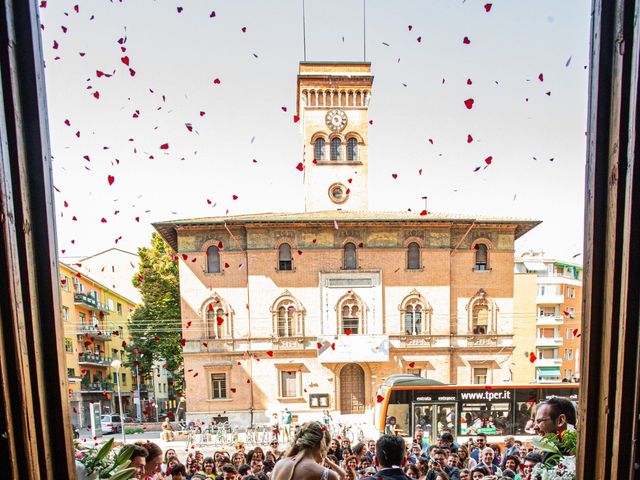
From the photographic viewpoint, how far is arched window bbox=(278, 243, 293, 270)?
26.1 meters

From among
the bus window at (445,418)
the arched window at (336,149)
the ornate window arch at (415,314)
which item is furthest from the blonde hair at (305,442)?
the arched window at (336,149)

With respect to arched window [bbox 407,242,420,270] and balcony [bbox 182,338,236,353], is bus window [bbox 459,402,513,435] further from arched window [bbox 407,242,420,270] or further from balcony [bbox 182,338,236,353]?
balcony [bbox 182,338,236,353]

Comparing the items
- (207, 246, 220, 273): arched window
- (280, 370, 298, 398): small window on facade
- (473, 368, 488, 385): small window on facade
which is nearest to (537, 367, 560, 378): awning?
(473, 368, 488, 385): small window on facade

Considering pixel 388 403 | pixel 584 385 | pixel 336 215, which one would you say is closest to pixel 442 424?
pixel 388 403

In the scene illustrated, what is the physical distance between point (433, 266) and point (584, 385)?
981 inches

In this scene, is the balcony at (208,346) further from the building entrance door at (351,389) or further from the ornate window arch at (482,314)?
the ornate window arch at (482,314)

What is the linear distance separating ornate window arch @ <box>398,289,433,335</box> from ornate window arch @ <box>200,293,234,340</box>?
8.84 meters

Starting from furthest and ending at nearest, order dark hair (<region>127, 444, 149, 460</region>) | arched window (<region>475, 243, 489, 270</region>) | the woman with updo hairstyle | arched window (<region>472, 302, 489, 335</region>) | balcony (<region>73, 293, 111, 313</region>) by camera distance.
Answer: balcony (<region>73, 293, 111, 313</region>)
arched window (<region>475, 243, 489, 270</region>)
arched window (<region>472, 302, 489, 335</region>)
dark hair (<region>127, 444, 149, 460</region>)
the woman with updo hairstyle

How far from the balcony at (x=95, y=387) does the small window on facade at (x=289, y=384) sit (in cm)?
1952

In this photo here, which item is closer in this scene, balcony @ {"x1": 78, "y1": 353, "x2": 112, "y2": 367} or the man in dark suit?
the man in dark suit

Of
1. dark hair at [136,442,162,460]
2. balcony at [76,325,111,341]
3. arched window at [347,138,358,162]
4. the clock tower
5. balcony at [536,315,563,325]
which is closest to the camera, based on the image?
dark hair at [136,442,162,460]

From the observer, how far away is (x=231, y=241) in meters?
25.9

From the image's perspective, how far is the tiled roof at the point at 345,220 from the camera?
25531mm

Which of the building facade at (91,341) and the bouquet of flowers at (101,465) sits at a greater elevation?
the bouquet of flowers at (101,465)
